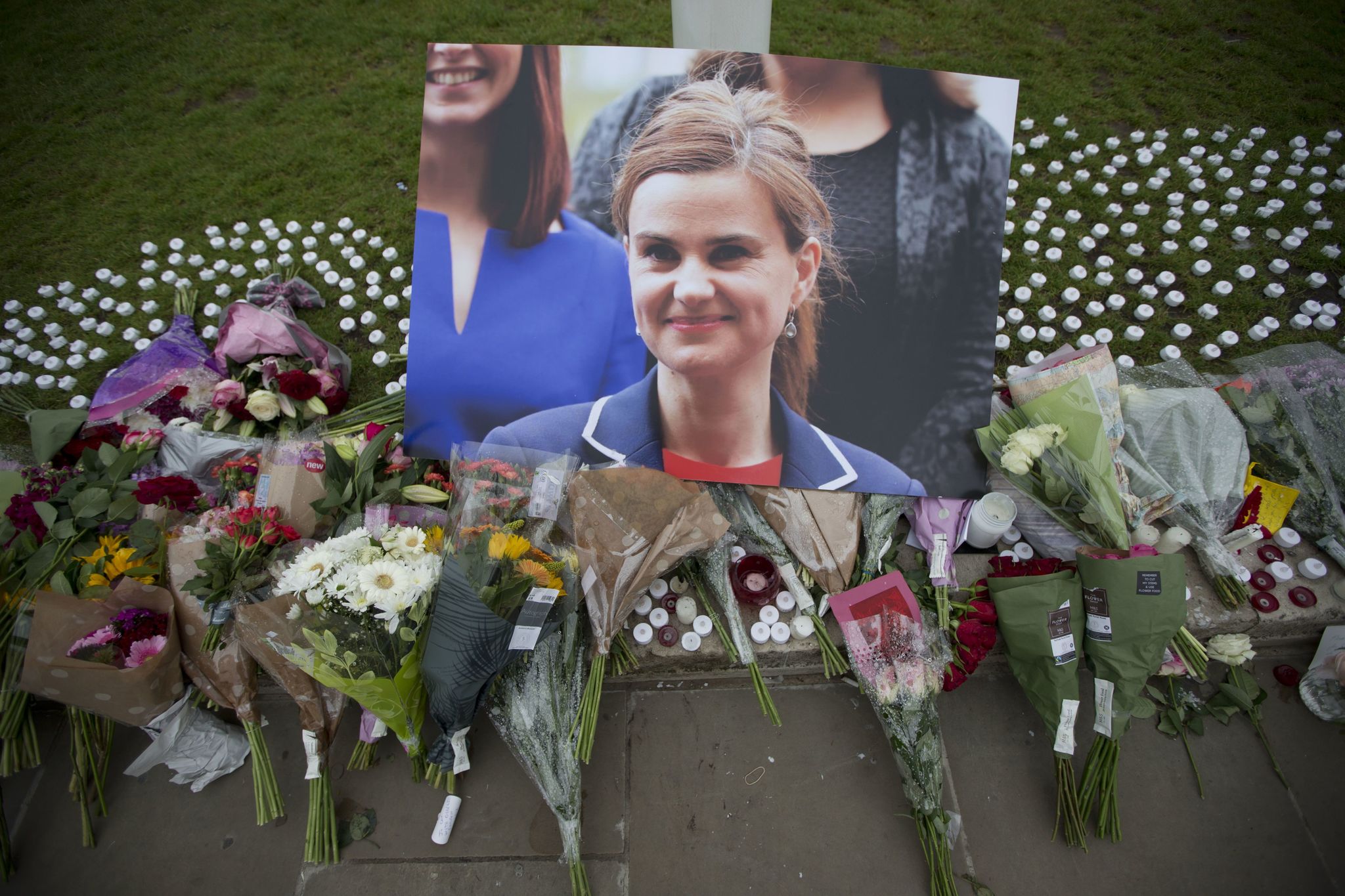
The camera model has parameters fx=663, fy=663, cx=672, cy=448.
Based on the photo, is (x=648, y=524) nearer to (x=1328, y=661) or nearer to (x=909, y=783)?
(x=909, y=783)

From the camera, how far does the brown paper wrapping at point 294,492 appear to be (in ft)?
7.57

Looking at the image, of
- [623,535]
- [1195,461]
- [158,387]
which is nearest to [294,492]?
[623,535]

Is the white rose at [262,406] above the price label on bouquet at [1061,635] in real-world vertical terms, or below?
above

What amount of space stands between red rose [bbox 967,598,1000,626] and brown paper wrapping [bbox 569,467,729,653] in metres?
0.90

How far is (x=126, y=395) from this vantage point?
2.96 m

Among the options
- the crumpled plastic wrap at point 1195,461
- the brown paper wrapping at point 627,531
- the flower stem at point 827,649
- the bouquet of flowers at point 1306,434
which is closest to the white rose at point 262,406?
the brown paper wrapping at point 627,531

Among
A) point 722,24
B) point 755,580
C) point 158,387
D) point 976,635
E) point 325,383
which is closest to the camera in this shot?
point 976,635

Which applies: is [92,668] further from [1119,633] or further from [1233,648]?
[1233,648]

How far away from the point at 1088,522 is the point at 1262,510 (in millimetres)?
889

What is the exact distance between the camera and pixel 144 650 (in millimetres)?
2127

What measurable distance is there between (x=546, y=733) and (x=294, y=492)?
1204 mm

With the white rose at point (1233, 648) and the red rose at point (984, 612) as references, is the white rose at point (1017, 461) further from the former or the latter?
the white rose at point (1233, 648)

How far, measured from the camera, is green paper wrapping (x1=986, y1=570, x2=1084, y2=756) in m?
2.12

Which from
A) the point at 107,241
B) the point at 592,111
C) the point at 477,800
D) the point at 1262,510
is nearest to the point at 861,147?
the point at 592,111
